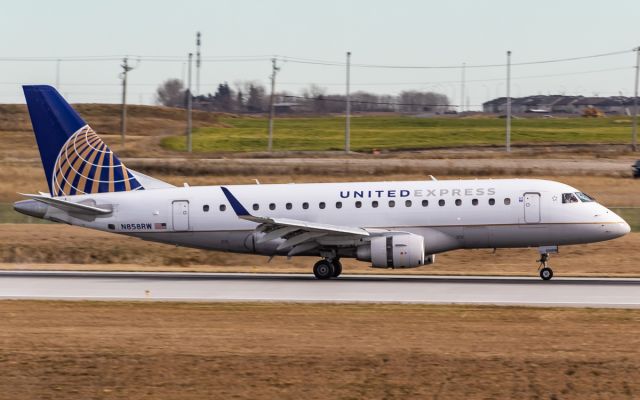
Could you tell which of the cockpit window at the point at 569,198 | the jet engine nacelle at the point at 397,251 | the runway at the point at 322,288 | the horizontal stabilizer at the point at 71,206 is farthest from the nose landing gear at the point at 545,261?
the horizontal stabilizer at the point at 71,206

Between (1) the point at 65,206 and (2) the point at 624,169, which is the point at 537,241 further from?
(2) the point at 624,169

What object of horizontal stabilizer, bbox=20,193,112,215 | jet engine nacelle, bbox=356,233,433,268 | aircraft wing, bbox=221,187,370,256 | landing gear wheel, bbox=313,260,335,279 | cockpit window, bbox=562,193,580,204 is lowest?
landing gear wheel, bbox=313,260,335,279

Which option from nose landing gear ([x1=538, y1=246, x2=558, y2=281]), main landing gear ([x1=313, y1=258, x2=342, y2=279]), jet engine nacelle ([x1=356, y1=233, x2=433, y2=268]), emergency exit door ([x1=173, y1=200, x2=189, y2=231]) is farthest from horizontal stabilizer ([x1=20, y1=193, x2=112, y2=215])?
nose landing gear ([x1=538, y1=246, x2=558, y2=281])

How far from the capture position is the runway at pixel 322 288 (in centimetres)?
3058

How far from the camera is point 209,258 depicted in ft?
160

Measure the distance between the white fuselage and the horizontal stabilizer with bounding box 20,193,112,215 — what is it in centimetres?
30

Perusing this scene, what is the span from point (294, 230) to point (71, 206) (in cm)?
796

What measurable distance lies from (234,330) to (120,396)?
5358 millimetres

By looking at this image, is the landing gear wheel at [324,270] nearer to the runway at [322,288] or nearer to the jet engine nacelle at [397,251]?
the runway at [322,288]

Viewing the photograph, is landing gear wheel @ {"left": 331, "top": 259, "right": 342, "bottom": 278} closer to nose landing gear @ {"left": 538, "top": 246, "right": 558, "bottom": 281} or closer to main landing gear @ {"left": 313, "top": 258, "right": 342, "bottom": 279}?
main landing gear @ {"left": 313, "top": 258, "right": 342, "bottom": 279}

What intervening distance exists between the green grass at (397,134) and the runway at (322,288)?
69.4 meters

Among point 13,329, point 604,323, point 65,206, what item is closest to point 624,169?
point 65,206

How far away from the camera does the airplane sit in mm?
36406

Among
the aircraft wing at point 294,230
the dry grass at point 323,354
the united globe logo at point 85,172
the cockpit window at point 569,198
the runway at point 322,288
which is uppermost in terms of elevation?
the united globe logo at point 85,172
